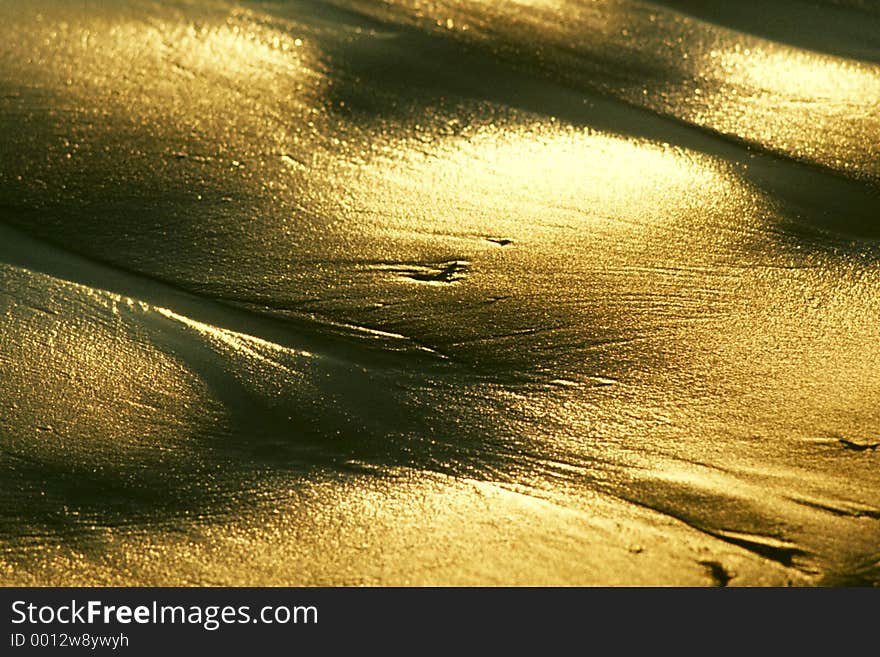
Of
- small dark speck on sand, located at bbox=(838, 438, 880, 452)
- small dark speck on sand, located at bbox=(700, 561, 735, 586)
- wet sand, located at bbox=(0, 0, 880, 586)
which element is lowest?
small dark speck on sand, located at bbox=(700, 561, 735, 586)

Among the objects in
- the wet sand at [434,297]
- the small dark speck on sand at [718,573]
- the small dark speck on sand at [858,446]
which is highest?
the wet sand at [434,297]

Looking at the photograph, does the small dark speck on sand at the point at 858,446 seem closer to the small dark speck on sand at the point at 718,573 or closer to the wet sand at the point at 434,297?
the wet sand at the point at 434,297

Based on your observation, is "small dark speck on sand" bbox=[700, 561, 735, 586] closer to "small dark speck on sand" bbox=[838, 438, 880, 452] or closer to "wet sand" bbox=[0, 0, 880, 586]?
"wet sand" bbox=[0, 0, 880, 586]

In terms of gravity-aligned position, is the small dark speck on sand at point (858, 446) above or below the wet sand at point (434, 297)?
below

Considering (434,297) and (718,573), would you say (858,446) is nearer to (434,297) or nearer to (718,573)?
(718,573)

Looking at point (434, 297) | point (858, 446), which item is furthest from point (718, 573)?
point (434, 297)

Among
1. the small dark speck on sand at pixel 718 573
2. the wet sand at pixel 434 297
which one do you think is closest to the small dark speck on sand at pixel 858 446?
the wet sand at pixel 434 297

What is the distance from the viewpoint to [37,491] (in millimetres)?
1413

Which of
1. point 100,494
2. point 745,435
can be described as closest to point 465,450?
point 745,435

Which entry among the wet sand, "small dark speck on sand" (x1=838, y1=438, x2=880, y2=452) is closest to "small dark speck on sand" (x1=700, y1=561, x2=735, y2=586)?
the wet sand

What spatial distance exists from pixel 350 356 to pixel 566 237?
514 mm

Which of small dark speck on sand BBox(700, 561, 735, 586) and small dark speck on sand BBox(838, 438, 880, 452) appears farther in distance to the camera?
small dark speck on sand BBox(838, 438, 880, 452)

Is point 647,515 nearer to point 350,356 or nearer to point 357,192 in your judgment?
point 350,356
